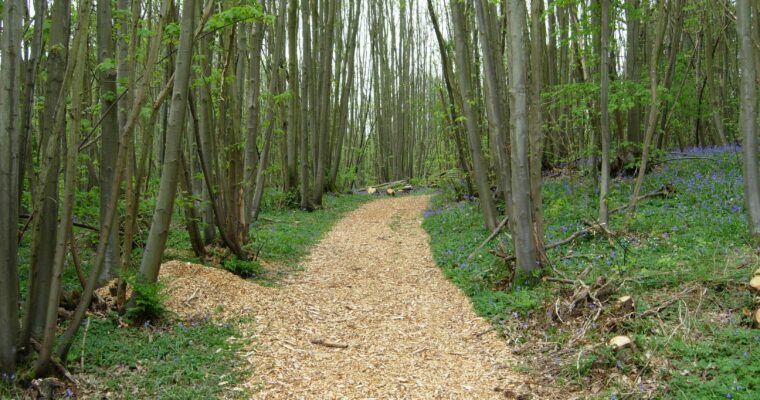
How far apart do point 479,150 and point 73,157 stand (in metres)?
6.80

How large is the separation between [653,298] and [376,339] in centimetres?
257

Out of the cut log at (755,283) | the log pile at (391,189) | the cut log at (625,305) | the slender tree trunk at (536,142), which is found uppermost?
the slender tree trunk at (536,142)

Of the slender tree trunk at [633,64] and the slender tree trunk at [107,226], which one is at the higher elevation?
the slender tree trunk at [633,64]

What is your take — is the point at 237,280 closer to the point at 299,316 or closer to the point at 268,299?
the point at 268,299

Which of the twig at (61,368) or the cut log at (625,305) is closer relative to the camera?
the twig at (61,368)

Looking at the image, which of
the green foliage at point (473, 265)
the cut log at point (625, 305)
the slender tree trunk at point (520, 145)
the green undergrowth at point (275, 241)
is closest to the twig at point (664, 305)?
the cut log at point (625, 305)

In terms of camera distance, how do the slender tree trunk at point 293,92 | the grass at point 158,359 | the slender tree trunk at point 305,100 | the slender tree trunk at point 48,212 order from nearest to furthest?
1. the slender tree trunk at point 48,212
2. the grass at point 158,359
3. the slender tree trunk at point 293,92
4. the slender tree trunk at point 305,100

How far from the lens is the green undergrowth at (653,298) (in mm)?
3596

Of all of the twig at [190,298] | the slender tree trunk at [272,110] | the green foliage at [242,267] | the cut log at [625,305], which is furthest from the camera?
the slender tree trunk at [272,110]

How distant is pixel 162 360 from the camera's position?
13.8 ft

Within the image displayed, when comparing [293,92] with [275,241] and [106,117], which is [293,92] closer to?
[275,241]

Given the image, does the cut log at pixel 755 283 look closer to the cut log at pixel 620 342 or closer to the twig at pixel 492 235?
the cut log at pixel 620 342

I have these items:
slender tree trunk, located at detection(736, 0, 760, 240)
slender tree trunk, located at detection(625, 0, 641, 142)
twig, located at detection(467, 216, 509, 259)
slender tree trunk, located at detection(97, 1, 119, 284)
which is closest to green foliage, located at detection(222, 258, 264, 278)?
slender tree trunk, located at detection(97, 1, 119, 284)

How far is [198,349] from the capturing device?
4.48m
